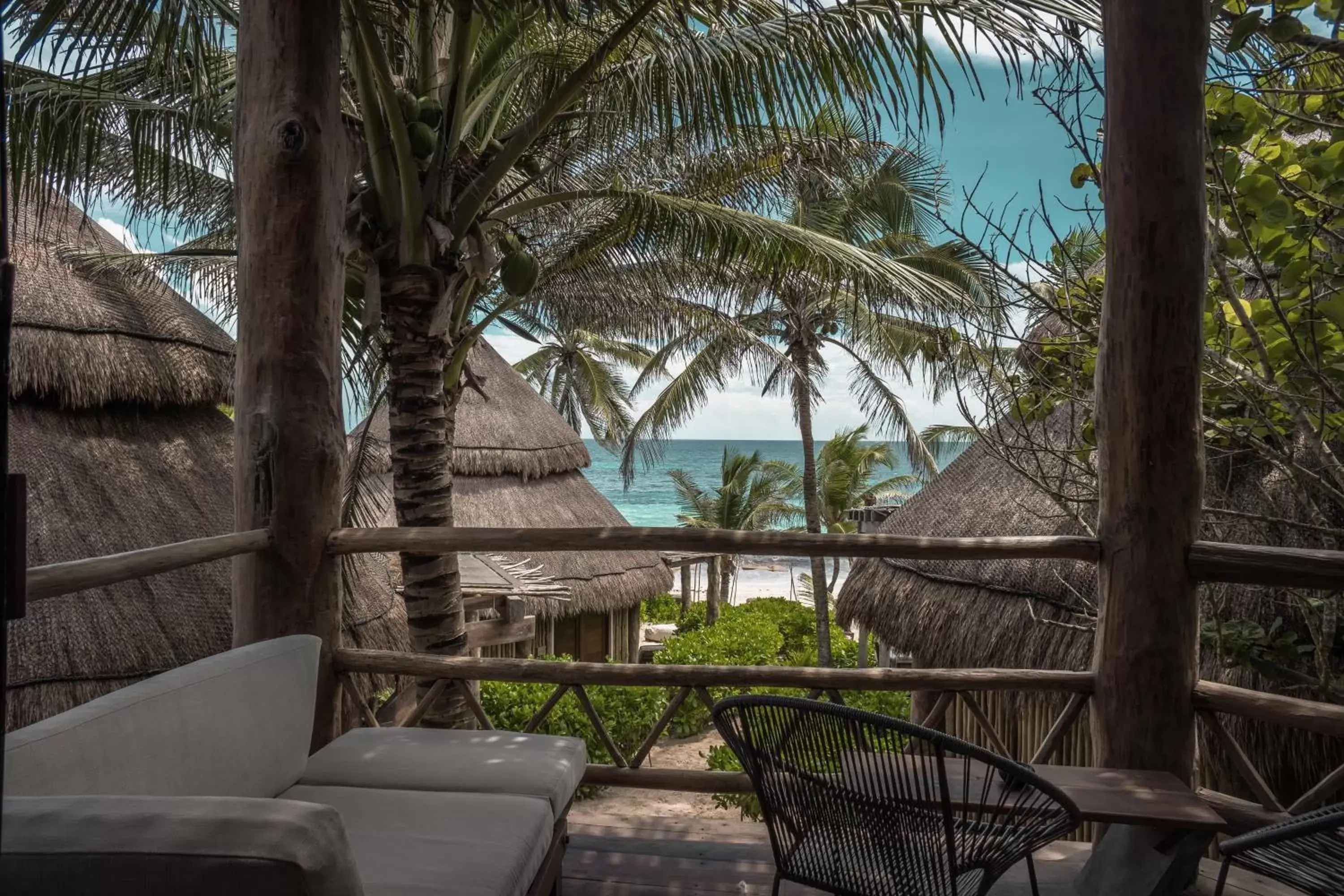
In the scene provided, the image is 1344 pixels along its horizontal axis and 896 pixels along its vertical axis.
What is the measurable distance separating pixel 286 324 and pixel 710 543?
1.51m

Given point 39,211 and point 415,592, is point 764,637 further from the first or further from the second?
point 39,211

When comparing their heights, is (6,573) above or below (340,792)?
above

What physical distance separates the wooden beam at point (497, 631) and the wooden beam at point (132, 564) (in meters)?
4.40

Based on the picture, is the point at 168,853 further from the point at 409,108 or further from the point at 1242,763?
the point at 409,108

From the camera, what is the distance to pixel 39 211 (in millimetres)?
4293

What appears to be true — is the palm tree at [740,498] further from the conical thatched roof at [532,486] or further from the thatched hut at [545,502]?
the conical thatched roof at [532,486]

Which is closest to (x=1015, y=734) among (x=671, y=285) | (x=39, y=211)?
(x=671, y=285)

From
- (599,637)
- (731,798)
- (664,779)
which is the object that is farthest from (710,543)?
(599,637)

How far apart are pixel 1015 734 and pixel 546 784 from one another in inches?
204

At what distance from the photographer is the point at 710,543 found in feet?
9.39

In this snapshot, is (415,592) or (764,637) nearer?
(415,592)

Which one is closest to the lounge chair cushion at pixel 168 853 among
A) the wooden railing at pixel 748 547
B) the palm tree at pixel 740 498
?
the wooden railing at pixel 748 547

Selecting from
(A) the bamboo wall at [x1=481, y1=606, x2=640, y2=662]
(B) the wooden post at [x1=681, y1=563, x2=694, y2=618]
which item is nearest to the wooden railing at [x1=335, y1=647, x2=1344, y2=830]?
(A) the bamboo wall at [x1=481, y1=606, x2=640, y2=662]

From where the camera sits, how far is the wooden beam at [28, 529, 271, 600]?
196 centimetres
